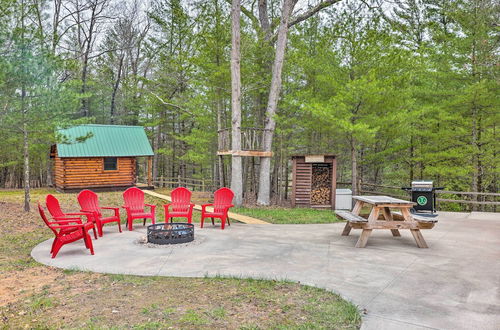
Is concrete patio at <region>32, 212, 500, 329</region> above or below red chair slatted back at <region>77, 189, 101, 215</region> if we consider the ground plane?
below

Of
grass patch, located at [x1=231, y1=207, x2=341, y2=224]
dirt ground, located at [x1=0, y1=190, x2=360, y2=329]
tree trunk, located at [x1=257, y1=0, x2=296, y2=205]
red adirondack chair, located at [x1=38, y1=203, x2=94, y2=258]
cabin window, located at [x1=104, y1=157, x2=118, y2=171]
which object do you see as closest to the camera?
dirt ground, located at [x1=0, y1=190, x2=360, y2=329]

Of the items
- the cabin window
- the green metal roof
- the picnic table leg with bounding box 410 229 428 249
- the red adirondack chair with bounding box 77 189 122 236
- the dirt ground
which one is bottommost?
the dirt ground

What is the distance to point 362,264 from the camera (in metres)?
4.57

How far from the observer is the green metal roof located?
49.2 feet

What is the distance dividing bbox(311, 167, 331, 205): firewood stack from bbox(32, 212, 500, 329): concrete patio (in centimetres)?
541

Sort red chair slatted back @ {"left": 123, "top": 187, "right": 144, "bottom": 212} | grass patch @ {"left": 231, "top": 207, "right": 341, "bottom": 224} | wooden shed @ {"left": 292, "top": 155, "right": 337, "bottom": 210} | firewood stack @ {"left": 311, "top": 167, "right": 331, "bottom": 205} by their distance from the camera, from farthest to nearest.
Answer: firewood stack @ {"left": 311, "top": 167, "right": 331, "bottom": 205}, wooden shed @ {"left": 292, "top": 155, "right": 337, "bottom": 210}, grass patch @ {"left": 231, "top": 207, "right": 341, "bottom": 224}, red chair slatted back @ {"left": 123, "top": 187, "right": 144, "bottom": 212}

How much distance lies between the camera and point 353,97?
1060 centimetres

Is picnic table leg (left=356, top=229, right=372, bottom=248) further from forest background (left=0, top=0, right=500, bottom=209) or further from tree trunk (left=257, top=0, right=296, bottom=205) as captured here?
tree trunk (left=257, top=0, right=296, bottom=205)

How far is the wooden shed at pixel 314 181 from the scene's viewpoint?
37.3 feet

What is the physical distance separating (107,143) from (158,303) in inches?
565

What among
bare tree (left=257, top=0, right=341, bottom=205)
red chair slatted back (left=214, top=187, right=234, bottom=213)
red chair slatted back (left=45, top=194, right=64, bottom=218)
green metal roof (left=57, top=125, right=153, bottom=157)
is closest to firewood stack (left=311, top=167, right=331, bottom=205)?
bare tree (left=257, top=0, right=341, bottom=205)

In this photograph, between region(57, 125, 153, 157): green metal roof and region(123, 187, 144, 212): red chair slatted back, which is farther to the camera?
region(57, 125, 153, 157): green metal roof

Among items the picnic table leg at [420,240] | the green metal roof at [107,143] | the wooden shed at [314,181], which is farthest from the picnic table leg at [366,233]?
the green metal roof at [107,143]

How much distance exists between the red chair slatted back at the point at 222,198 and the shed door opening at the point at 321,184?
228 inches
